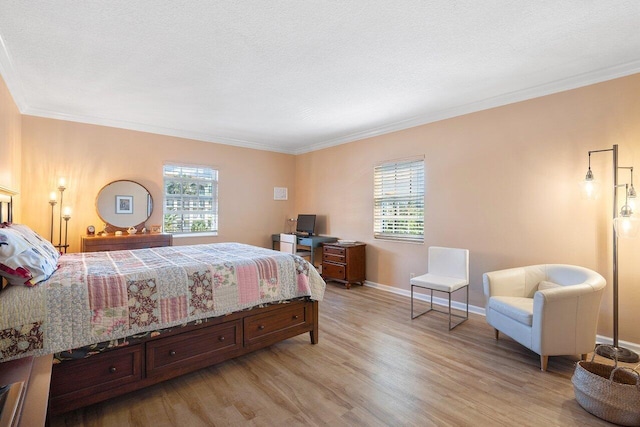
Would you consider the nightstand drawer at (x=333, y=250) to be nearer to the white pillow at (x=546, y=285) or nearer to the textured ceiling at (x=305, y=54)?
the textured ceiling at (x=305, y=54)

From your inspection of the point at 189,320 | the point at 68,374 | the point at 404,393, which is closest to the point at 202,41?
the point at 189,320

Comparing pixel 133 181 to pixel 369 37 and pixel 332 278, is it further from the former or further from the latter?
pixel 369 37

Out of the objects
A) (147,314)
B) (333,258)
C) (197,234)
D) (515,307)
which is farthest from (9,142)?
(515,307)

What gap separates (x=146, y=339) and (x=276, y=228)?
4329 millimetres

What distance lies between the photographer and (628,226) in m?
2.51

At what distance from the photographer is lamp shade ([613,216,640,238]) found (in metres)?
2.49

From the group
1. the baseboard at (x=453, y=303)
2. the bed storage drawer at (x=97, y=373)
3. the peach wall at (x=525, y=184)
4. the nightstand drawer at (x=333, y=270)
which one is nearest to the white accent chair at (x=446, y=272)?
the baseboard at (x=453, y=303)

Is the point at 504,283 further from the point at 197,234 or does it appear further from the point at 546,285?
the point at 197,234

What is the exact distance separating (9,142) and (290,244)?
3.93 m

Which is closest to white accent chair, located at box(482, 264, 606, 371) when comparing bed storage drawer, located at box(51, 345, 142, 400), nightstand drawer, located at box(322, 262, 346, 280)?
nightstand drawer, located at box(322, 262, 346, 280)

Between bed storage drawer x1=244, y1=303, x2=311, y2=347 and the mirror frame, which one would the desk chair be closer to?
the mirror frame

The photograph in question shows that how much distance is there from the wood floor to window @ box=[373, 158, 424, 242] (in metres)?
1.77

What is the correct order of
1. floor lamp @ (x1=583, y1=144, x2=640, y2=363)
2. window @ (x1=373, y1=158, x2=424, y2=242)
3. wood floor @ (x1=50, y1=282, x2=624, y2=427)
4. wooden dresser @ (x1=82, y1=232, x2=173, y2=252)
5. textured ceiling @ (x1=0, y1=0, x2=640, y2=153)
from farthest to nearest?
window @ (x1=373, y1=158, x2=424, y2=242) < wooden dresser @ (x1=82, y1=232, x2=173, y2=252) < floor lamp @ (x1=583, y1=144, x2=640, y2=363) < textured ceiling @ (x1=0, y1=0, x2=640, y2=153) < wood floor @ (x1=50, y1=282, x2=624, y2=427)

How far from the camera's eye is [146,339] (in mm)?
2076
